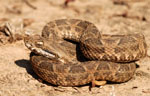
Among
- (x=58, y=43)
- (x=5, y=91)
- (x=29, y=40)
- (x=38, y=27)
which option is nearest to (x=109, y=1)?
(x=38, y=27)

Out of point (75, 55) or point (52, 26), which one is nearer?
point (75, 55)

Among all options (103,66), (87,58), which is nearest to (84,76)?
(103,66)

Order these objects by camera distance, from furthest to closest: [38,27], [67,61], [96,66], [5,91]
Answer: [38,27] < [67,61] < [96,66] < [5,91]

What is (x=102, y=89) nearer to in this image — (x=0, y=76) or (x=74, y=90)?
(x=74, y=90)

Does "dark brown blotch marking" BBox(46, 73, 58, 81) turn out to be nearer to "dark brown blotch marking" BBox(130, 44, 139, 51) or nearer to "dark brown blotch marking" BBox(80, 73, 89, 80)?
"dark brown blotch marking" BBox(80, 73, 89, 80)

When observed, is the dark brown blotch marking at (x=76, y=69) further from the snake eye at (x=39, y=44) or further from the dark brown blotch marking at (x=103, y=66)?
the snake eye at (x=39, y=44)

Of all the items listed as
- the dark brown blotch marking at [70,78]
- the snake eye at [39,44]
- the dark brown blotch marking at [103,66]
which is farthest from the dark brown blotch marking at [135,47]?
the snake eye at [39,44]
